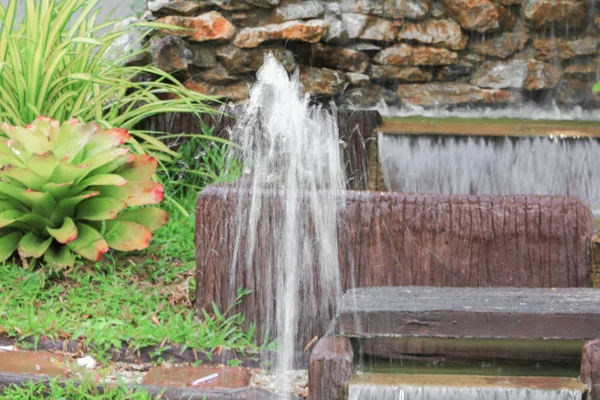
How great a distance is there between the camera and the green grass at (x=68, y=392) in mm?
3650

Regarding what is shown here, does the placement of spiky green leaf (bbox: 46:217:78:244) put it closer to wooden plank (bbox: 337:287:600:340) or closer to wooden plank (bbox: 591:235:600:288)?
wooden plank (bbox: 337:287:600:340)

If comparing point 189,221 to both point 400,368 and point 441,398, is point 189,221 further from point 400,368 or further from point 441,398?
point 441,398

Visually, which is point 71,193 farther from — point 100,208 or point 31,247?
point 31,247

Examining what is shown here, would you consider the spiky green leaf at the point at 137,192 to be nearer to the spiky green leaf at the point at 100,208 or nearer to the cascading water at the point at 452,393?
the spiky green leaf at the point at 100,208

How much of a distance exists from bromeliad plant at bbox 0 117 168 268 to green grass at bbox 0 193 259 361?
0.41 feet

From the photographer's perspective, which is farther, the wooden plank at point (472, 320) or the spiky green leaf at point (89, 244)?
the spiky green leaf at point (89, 244)

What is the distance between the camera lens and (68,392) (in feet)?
12.1

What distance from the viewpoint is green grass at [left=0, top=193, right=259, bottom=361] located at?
412cm

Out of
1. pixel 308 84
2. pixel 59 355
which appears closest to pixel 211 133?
pixel 308 84

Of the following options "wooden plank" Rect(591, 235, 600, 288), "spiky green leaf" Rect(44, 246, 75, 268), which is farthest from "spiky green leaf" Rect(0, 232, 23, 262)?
"wooden plank" Rect(591, 235, 600, 288)

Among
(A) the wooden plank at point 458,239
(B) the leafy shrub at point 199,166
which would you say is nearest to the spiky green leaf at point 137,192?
(A) the wooden plank at point 458,239

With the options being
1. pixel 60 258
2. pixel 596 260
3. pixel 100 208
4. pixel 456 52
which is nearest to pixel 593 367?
pixel 596 260

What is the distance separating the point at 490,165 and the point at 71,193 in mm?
2597

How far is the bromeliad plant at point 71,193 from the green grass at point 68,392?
905 millimetres
